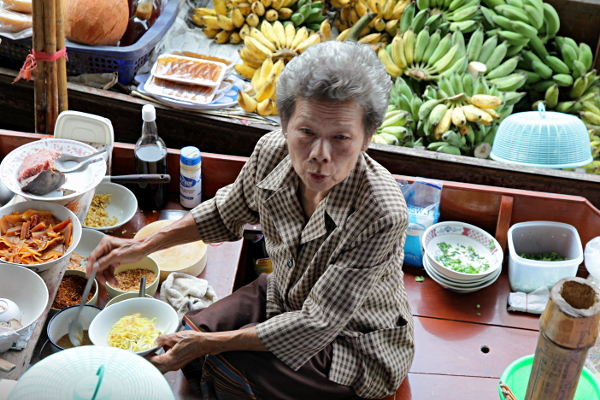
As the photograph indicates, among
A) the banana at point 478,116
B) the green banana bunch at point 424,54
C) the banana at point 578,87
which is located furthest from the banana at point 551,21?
the banana at point 478,116

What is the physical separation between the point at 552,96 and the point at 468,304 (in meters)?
1.88

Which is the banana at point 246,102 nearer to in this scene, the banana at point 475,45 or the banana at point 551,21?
the banana at point 475,45

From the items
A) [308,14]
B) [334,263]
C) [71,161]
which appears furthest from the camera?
[308,14]

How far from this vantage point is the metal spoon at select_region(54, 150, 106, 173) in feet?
6.95

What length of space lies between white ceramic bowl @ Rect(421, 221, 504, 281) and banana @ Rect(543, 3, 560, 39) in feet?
6.44

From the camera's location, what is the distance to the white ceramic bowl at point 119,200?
249cm

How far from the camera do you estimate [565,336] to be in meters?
0.76

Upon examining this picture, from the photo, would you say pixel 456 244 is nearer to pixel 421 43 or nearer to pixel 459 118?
pixel 459 118

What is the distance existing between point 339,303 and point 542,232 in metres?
1.36

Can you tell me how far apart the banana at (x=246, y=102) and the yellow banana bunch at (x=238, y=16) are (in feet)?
2.55

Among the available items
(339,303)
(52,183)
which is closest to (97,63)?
(52,183)

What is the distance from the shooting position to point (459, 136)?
3238 mm

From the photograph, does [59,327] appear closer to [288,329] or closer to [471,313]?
[288,329]

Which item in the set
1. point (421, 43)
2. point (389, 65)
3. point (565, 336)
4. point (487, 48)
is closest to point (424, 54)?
point (421, 43)
